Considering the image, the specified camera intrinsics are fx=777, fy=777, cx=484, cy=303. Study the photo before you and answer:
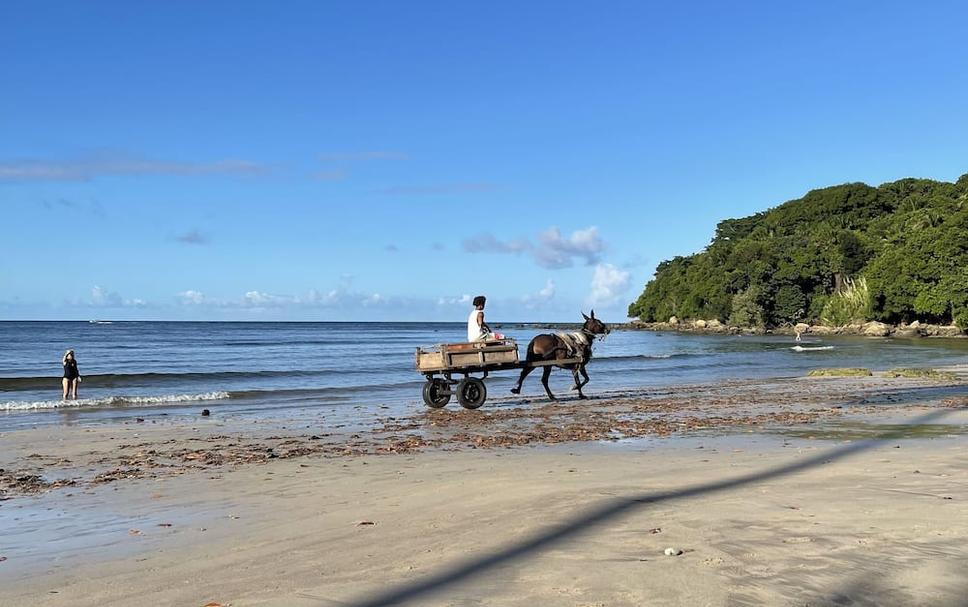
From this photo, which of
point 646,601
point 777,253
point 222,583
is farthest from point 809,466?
point 777,253

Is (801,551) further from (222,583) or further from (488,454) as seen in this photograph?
(488,454)

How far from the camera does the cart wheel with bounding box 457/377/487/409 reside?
19000mm

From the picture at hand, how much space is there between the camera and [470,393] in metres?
19.1

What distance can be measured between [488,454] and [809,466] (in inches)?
180

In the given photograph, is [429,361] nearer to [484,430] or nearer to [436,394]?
[436,394]

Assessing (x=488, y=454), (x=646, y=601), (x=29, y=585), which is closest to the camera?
(x=646, y=601)

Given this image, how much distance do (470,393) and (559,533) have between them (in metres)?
12.6

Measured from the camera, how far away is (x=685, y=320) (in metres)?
141

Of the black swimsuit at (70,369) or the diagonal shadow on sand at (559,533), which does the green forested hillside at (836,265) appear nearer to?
the black swimsuit at (70,369)

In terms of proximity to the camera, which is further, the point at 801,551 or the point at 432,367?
the point at 432,367

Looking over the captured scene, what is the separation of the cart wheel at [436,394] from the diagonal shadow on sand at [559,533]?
413 inches

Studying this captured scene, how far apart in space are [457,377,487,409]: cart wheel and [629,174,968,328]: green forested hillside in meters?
77.5

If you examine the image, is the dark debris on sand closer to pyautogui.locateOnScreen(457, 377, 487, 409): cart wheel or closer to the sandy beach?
the sandy beach

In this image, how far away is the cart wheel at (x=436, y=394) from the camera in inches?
771
